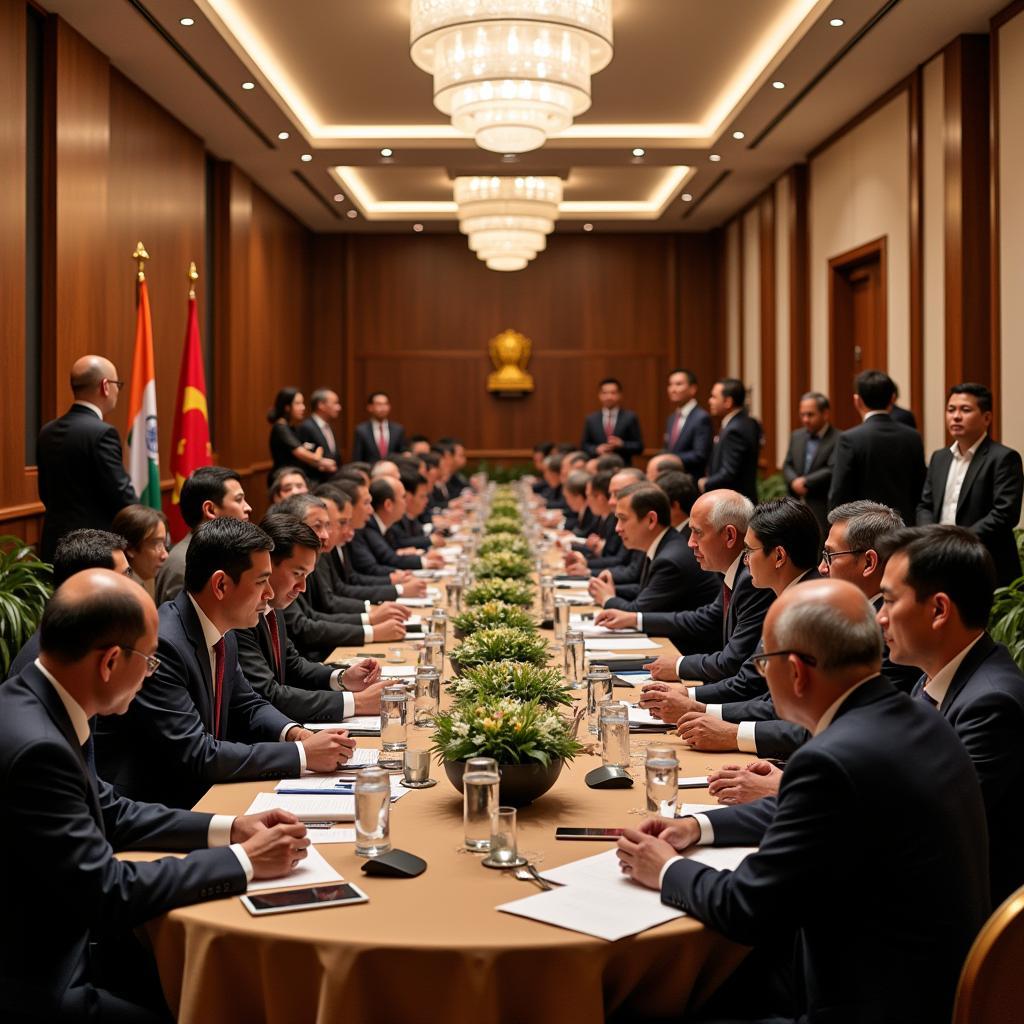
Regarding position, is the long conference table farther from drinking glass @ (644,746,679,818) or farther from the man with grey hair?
the man with grey hair

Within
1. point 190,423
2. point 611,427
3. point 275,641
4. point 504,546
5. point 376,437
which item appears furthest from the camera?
point 611,427

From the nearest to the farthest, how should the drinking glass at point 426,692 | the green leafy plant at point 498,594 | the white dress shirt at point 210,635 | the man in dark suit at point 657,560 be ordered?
the white dress shirt at point 210,635
the drinking glass at point 426,692
the green leafy plant at point 498,594
the man in dark suit at point 657,560

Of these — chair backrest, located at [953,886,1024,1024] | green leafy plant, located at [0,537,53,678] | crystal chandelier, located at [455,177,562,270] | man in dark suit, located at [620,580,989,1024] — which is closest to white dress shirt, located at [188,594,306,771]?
man in dark suit, located at [620,580,989,1024]

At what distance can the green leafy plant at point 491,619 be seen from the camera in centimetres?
449

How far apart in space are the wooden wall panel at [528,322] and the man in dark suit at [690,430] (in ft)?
17.9

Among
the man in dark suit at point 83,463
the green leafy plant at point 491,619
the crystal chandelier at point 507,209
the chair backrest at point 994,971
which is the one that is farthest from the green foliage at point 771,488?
the chair backrest at point 994,971

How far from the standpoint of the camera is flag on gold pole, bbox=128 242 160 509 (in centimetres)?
763

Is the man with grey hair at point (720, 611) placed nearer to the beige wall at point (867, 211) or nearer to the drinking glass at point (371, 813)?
the drinking glass at point (371, 813)

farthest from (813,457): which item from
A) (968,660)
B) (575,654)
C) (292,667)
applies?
(968,660)

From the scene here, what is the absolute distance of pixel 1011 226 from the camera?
7.91 m

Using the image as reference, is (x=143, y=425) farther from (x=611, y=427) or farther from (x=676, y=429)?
(x=611, y=427)

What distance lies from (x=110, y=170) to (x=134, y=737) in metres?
6.73

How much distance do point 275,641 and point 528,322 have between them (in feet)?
43.9

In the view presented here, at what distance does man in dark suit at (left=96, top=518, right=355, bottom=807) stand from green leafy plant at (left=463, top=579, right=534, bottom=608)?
1.74 meters
